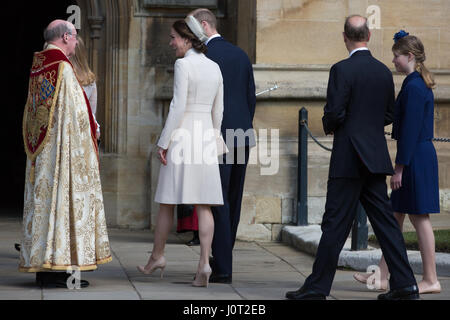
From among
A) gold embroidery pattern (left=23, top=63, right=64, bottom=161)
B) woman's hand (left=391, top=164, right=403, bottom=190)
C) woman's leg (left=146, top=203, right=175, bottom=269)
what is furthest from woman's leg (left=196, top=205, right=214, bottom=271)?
woman's hand (left=391, top=164, right=403, bottom=190)

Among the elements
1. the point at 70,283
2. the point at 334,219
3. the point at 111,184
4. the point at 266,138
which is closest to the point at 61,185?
the point at 70,283

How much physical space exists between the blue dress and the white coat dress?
1.17 m

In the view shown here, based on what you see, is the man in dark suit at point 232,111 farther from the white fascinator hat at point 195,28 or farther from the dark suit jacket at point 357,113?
the dark suit jacket at point 357,113

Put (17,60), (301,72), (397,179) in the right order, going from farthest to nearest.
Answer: (17,60) < (301,72) < (397,179)

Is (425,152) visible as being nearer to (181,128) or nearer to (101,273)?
(181,128)

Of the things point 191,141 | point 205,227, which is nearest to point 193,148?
point 191,141

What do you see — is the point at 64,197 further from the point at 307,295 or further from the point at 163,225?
the point at 307,295

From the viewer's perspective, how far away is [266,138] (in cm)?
948

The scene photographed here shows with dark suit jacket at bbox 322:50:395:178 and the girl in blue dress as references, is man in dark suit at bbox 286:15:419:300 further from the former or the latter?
the girl in blue dress

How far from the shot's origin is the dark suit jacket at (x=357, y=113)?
5.78m

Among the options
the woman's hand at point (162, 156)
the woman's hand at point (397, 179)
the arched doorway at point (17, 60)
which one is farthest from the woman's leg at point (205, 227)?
the arched doorway at point (17, 60)

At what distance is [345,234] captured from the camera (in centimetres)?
584

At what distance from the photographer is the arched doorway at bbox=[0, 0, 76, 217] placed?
17.4 metres

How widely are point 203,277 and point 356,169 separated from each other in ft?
4.19
